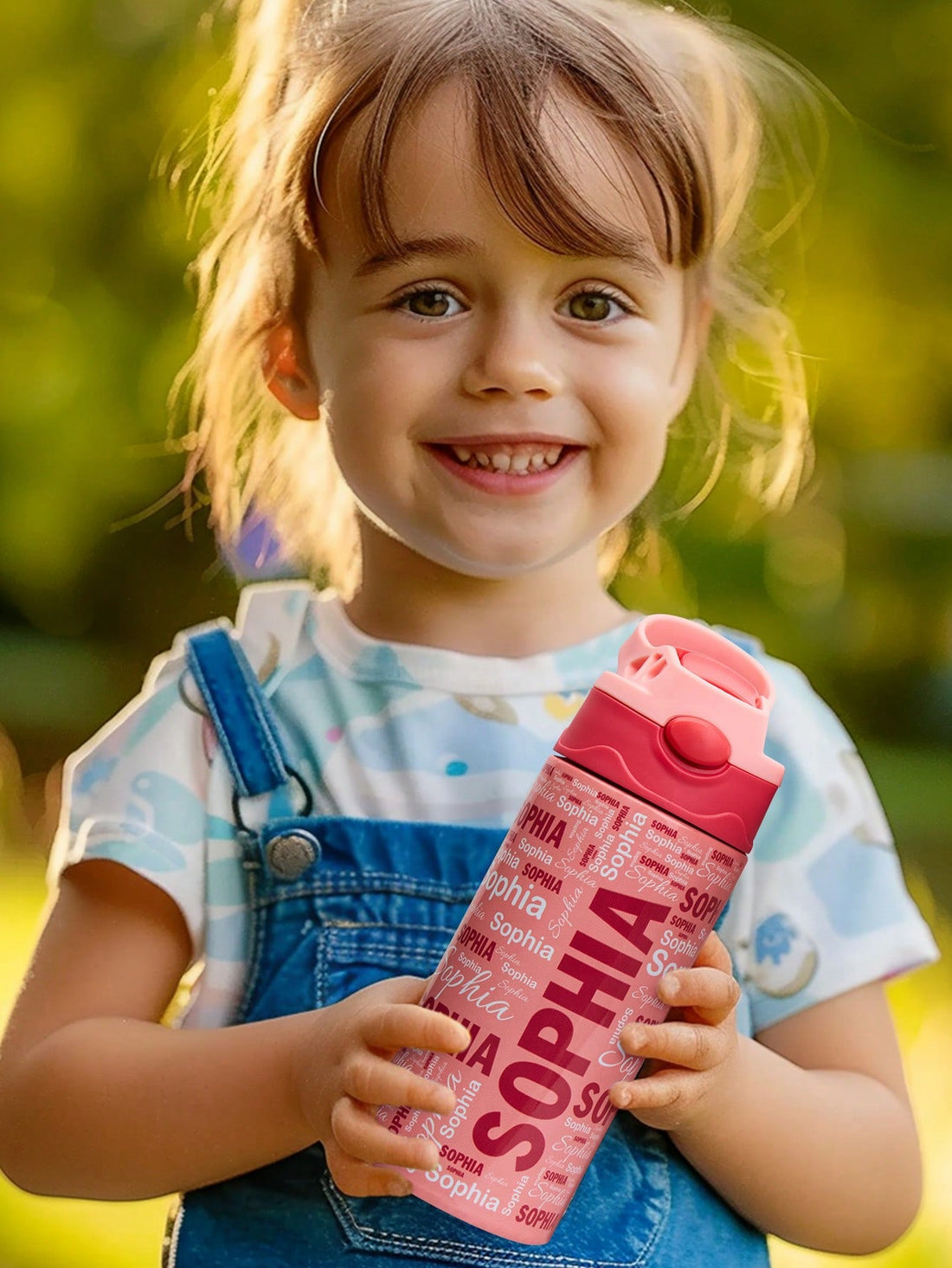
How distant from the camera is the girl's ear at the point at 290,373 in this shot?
1.22 metres

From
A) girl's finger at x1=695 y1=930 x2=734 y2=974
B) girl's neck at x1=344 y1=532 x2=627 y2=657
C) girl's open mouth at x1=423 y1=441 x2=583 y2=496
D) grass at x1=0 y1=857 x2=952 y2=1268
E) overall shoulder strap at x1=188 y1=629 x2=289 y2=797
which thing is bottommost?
grass at x1=0 y1=857 x2=952 y2=1268

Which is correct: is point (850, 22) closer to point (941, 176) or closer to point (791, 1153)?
point (941, 176)

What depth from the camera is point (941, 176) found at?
4777 millimetres

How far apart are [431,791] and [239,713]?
131 millimetres

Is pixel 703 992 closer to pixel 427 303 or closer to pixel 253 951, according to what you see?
pixel 253 951

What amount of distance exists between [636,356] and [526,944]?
41cm

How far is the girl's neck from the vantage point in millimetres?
1191

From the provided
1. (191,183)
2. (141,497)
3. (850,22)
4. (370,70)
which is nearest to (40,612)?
(141,497)

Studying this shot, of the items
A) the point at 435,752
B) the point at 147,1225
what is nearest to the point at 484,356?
the point at 435,752

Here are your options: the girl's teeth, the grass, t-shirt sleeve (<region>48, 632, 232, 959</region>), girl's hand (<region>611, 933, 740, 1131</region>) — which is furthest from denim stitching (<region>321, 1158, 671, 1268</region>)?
the grass

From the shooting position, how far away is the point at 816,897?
1141mm

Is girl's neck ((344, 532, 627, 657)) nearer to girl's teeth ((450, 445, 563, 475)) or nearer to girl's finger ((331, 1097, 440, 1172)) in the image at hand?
girl's teeth ((450, 445, 563, 475))

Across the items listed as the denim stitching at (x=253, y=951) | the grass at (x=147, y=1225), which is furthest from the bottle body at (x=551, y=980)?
the grass at (x=147, y=1225)

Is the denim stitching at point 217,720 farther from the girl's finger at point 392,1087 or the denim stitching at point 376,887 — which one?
the girl's finger at point 392,1087
